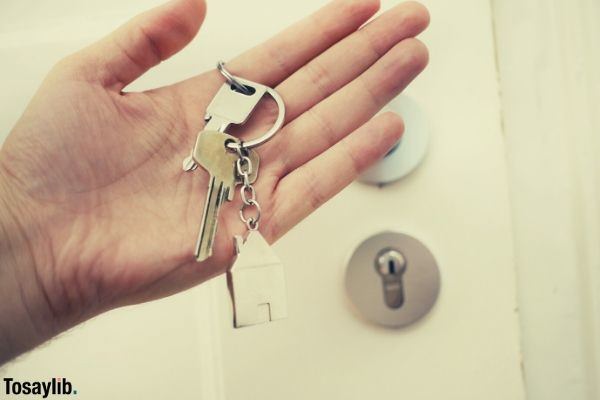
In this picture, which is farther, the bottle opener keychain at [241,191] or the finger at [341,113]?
the finger at [341,113]

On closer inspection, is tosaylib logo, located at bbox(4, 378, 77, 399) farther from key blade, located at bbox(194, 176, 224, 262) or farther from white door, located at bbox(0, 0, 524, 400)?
key blade, located at bbox(194, 176, 224, 262)

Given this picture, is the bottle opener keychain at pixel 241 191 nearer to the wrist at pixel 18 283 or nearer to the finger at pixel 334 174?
the finger at pixel 334 174

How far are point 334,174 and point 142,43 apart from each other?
0.22m

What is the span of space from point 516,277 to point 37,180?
48 cm

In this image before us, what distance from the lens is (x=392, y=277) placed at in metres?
0.48

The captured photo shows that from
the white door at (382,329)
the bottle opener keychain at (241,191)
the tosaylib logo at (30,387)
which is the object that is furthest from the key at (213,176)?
the tosaylib logo at (30,387)

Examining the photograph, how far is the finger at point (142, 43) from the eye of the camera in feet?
1.49

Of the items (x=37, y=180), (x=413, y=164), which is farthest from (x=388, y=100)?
(x=37, y=180)

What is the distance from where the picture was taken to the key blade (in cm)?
41

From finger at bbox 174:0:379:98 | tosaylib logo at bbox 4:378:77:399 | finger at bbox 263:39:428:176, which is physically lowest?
tosaylib logo at bbox 4:378:77:399

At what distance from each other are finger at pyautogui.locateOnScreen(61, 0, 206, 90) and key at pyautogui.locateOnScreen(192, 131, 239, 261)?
4.0 inches

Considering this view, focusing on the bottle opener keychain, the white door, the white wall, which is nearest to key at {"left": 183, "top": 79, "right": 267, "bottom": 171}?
the bottle opener keychain

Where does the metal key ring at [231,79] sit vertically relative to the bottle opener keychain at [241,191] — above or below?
above

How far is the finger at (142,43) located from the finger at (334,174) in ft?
0.58
